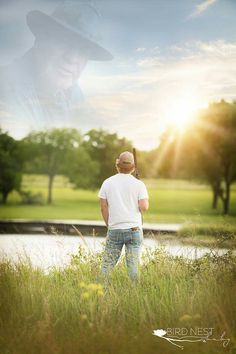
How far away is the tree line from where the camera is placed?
20641 millimetres

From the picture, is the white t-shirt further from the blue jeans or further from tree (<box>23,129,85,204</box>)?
tree (<box>23,129,85,204</box>)

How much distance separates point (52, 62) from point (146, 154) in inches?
619

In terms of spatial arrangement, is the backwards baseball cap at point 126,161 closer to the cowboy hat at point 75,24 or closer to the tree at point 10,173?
the cowboy hat at point 75,24

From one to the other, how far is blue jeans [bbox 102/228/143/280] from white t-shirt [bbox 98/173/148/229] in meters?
0.06

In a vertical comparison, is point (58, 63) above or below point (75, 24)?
below

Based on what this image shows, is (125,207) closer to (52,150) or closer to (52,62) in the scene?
(52,62)

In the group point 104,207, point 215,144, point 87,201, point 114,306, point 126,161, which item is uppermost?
point 215,144

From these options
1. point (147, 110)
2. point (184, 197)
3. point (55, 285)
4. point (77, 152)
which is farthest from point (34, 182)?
point (55, 285)

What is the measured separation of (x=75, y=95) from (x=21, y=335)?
12.9 ft

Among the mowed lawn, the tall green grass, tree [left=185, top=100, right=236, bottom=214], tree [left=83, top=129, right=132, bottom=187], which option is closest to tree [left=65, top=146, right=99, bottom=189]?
tree [left=83, top=129, right=132, bottom=187]

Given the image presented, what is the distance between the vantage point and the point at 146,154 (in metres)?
23.1

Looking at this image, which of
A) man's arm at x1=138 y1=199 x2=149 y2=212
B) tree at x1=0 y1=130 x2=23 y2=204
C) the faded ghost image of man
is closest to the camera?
man's arm at x1=138 y1=199 x2=149 y2=212

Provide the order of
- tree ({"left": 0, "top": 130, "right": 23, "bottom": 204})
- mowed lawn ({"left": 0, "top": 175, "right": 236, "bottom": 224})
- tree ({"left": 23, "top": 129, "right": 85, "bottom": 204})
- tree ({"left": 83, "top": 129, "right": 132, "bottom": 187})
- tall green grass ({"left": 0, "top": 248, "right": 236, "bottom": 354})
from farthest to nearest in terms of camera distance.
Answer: tree ({"left": 23, "top": 129, "right": 85, "bottom": 204}) < mowed lawn ({"left": 0, "top": 175, "right": 236, "bottom": 224}) < tree ({"left": 0, "top": 130, "right": 23, "bottom": 204}) < tree ({"left": 83, "top": 129, "right": 132, "bottom": 187}) < tall green grass ({"left": 0, "top": 248, "right": 236, "bottom": 354})

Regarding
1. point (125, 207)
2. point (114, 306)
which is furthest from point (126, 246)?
point (114, 306)
